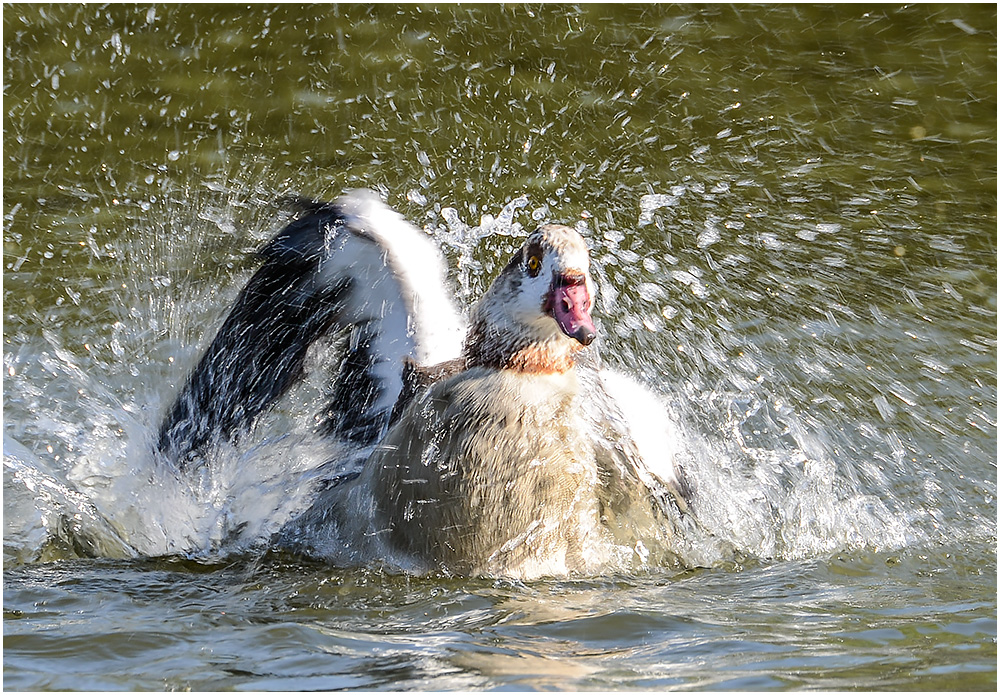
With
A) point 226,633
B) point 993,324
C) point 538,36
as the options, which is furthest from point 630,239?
point 226,633

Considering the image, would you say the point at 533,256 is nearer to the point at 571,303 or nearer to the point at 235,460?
the point at 571,303

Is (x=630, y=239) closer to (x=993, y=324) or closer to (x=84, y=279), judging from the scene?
(x=993, y=324)

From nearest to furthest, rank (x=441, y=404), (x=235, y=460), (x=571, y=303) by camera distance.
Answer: (x=571, y=303) < (x=441, y=404) < (x=235, y=460)

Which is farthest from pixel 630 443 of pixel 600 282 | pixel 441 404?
pixel 600 282

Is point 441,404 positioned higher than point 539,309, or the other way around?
point 539,309

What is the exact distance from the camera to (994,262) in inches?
330

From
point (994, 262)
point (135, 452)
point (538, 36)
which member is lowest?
point (135, 452)

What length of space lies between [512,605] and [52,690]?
5.38 feet

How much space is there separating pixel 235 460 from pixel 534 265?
2.10 m

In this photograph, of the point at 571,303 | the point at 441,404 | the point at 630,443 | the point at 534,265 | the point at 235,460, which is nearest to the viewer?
the point at 571,303

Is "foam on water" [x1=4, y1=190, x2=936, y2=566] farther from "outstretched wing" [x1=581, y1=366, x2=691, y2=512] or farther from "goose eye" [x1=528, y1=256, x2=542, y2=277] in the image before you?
Answer: "goose eye" [x1=528, y1=256, x2=542, y2=277]

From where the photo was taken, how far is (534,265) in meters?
4.82

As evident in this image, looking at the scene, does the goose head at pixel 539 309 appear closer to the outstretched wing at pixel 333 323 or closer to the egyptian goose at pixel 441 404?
the egyptian goose at pixel 441 404

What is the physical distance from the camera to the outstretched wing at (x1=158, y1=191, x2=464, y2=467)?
6.00 meters
